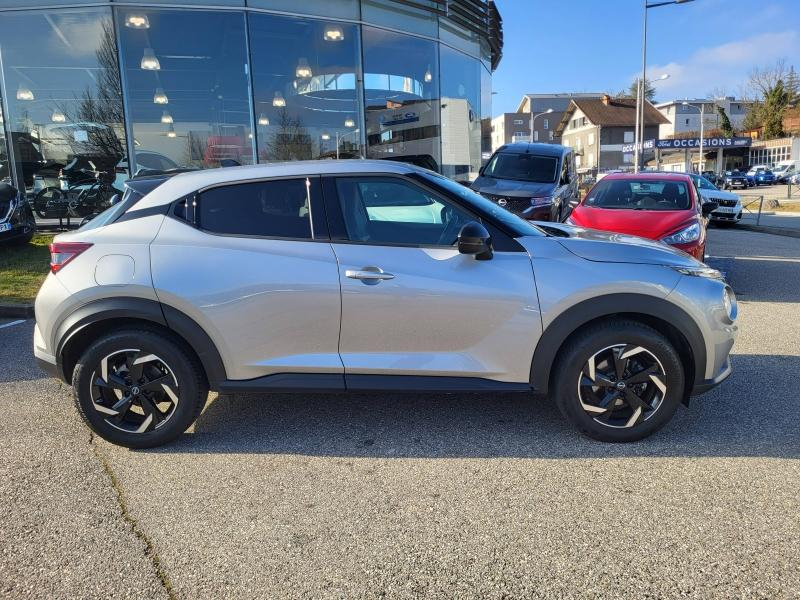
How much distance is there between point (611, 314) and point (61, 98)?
13.6m

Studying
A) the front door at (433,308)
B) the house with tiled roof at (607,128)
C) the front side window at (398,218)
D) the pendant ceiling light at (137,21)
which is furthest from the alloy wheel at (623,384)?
the house with tiled roof at (607,128)

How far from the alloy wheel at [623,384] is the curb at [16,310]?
6441 millimetres

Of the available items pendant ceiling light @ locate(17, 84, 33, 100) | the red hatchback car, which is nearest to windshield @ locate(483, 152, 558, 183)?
the red hatchback car

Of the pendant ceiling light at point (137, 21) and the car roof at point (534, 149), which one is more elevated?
the pendant ceiling light at point (137, 21)

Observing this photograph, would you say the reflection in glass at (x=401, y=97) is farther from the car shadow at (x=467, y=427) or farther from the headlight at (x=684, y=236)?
the car shadow at (x=467, y=427)

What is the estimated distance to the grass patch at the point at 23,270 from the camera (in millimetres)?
7352

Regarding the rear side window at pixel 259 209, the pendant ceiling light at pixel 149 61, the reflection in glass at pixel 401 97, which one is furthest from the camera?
the reflection in glass at pixel 401 97

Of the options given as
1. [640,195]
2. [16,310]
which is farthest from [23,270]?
[640,195]

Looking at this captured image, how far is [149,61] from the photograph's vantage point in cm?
1268

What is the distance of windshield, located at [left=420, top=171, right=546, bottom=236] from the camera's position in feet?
11.6

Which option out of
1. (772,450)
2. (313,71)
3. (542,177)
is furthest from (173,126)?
(772,450)

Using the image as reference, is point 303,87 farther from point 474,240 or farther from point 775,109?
point 775,109

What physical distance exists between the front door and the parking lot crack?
1.30 meters

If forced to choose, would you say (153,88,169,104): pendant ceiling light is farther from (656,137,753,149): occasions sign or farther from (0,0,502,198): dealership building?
(656,137,753,149): occasions sign
